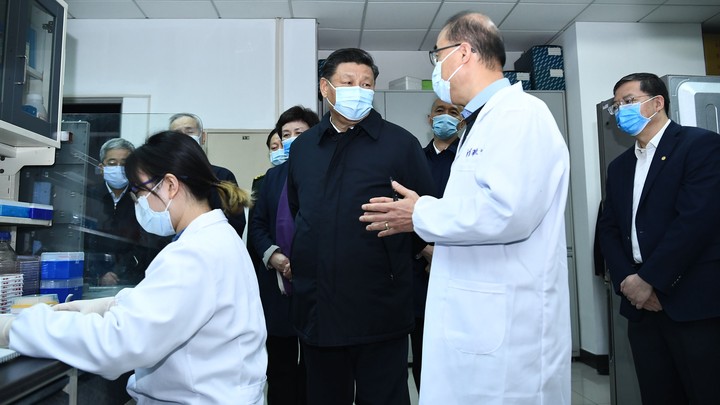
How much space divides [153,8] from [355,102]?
9.26 feet

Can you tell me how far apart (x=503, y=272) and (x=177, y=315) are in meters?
0.69

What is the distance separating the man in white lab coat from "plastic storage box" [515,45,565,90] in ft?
11.0

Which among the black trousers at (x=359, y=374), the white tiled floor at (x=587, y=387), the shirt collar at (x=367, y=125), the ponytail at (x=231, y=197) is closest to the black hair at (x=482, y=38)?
the shirt collar at (x=367, y=125)

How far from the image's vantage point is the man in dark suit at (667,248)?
1671mm

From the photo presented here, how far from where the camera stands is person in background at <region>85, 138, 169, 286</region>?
6.75 feet

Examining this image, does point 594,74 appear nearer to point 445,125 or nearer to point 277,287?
point 445,125

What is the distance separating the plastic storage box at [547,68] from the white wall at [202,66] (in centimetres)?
193

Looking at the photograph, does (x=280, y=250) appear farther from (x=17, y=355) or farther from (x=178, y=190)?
(x=17, y=355)

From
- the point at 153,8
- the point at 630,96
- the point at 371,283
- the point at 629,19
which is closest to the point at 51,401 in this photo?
the point at 371,283

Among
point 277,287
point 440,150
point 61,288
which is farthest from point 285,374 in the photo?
point 440,150

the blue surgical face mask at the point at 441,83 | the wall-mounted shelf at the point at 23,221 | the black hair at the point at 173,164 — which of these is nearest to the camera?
the black hair at the point at 173,164

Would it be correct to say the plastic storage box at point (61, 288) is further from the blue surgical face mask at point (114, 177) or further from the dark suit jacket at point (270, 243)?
the dark suit jacket at point (270, 243)

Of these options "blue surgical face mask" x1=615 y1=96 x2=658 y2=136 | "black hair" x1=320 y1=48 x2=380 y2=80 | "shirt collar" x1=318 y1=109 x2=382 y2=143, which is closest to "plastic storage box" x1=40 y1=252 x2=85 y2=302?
"shirt collar" x1=318 y1=109 x2=382 y2=143

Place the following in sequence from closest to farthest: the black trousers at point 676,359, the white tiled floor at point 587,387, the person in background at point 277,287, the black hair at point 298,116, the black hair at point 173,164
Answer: the black hair at point 173,164
the black trousers at point 676,359
the person in background at point 277,287
the black hair at point 298,116
the white tiled floor at point 587,387
